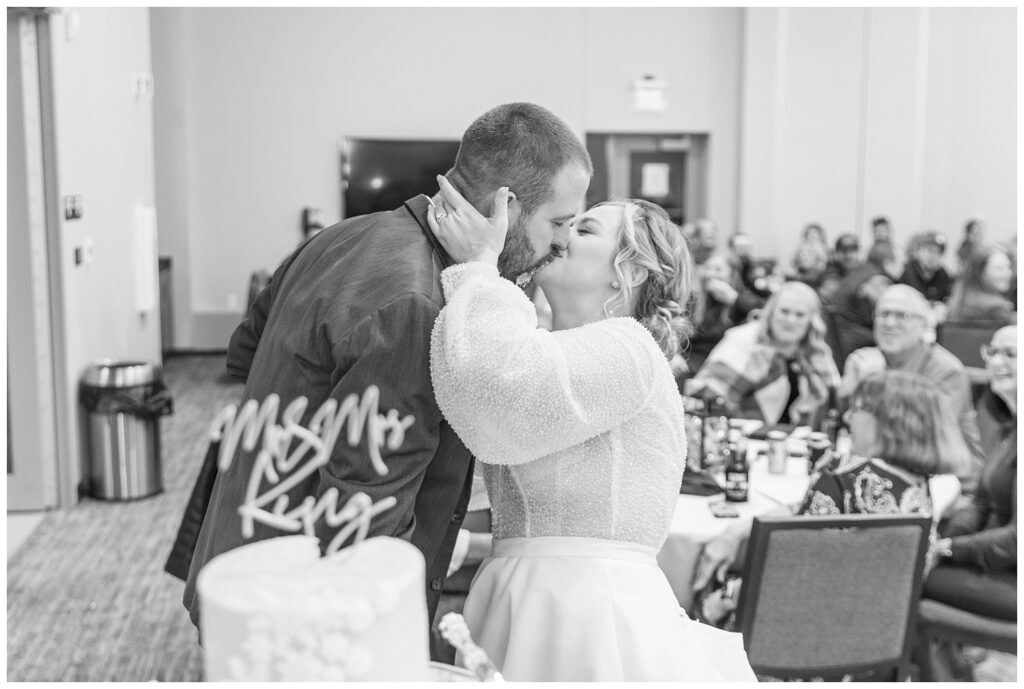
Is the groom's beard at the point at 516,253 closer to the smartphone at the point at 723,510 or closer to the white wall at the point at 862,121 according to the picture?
the smartphone at the point at 723,510

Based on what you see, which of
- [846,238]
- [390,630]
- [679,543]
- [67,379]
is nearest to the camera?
[390,630]

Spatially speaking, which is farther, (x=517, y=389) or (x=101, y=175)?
(x=101, y=175)

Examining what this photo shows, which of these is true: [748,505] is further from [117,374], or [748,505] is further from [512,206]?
[117,374]

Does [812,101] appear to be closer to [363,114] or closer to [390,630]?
[363,114]

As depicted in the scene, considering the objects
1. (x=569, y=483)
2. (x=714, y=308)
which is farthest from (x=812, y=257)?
(x=569, y=483)

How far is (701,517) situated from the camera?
132 inches

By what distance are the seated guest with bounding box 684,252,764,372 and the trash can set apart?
296cm

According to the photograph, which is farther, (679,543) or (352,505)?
(679,543)

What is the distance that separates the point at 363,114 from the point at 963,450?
8999 millimetres

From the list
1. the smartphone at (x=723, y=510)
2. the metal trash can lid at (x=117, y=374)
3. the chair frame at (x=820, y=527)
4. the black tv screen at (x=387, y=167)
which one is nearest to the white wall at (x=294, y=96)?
the black tv screen at (x=387, y=167)

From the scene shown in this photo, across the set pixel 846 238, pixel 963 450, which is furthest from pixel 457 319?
pixel 846 238

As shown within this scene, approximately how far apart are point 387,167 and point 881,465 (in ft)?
29.0

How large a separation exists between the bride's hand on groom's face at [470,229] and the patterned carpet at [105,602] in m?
2.46

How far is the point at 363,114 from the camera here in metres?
11.6
